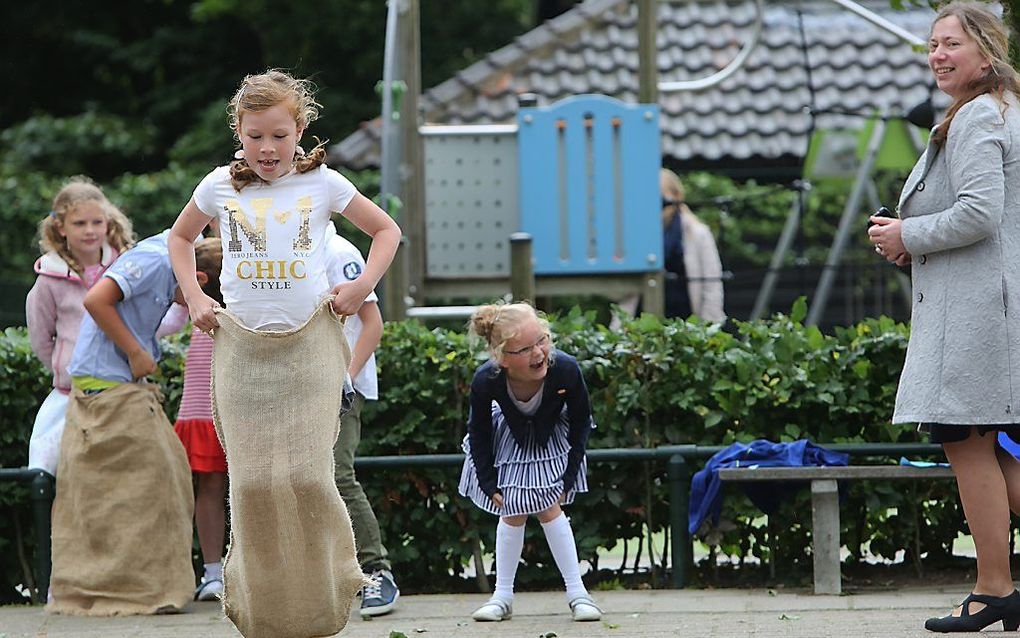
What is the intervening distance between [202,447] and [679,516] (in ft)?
6.36

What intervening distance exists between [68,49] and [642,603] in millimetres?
21652

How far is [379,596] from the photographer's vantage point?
6402 millimetres

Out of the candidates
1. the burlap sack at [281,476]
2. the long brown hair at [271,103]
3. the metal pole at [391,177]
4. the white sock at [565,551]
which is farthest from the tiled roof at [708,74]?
the burlap sack at [281,476]

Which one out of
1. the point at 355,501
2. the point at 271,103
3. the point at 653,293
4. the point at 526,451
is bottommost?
the point at 355,501

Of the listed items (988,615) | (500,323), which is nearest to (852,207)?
(500,323)

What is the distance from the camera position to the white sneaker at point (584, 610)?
6.14 meters

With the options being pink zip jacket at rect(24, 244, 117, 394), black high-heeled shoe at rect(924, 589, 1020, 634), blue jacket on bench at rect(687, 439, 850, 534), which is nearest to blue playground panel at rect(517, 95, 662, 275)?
blue jacket on bench at rect(687, 439, 850, 534)

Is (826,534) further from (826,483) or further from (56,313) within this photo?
(56,313)

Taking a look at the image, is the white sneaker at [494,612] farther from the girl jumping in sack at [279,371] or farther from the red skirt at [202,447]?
the red skirt at [202,447]

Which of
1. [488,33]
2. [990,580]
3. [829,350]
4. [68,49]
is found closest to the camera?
[990,580]

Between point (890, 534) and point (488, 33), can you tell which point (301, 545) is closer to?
point (890, 534)

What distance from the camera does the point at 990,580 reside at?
5402 mm

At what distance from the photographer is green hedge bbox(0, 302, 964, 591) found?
694 cm

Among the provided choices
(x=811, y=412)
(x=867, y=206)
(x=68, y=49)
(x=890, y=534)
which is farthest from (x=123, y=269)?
(x=68, y=49)
